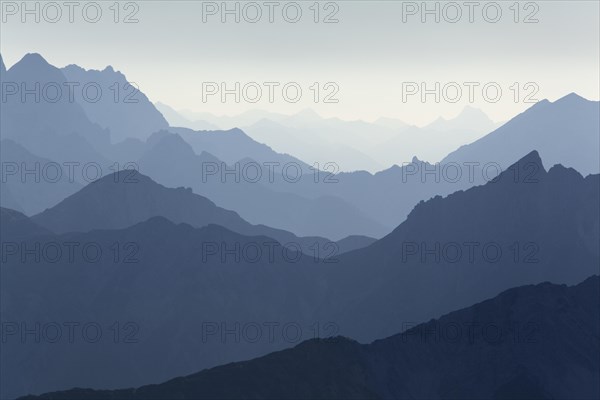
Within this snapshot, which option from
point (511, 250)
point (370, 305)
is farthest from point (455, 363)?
point (370, 305)

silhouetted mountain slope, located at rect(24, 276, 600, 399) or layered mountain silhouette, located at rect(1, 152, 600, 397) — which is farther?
layered mountain silhouette, located at rect(1, 152, 600, 397)

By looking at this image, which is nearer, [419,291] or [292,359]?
[292,359]

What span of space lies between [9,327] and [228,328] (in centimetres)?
5159

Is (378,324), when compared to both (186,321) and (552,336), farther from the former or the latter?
(552,336)

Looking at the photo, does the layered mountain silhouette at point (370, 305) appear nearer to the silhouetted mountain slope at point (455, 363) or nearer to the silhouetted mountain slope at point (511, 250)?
the silhouetted mountain slope at point (511, 250)

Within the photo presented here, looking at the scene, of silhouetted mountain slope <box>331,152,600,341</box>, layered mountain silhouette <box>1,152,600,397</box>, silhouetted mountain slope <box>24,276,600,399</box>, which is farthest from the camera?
silhouetted mountain slope <box>331,152,600,341</box>

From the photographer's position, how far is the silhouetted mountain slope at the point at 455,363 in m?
100

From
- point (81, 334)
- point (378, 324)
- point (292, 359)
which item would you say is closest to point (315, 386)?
point (292, 359)

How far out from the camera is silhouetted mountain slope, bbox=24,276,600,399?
100438 mm

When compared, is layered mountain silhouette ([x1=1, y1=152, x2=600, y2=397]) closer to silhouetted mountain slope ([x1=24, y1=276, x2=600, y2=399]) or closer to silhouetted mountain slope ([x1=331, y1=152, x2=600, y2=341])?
silhouetted mountain slope ([x1=331, y1=152, x2=600, y2=341])

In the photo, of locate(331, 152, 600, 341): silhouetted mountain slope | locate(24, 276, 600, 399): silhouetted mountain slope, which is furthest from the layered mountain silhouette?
locate(24, 276, 600, 399): silhouetted mountain slope

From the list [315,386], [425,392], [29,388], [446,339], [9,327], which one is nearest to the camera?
[315,386]

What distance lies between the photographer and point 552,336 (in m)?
122

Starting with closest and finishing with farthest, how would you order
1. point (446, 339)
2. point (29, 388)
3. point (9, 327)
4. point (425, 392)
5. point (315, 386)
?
1. point (315, 386)
2. point (425, 392)
3. point (446, 339)
4. point (29, 388)
5. point (9, 327)
